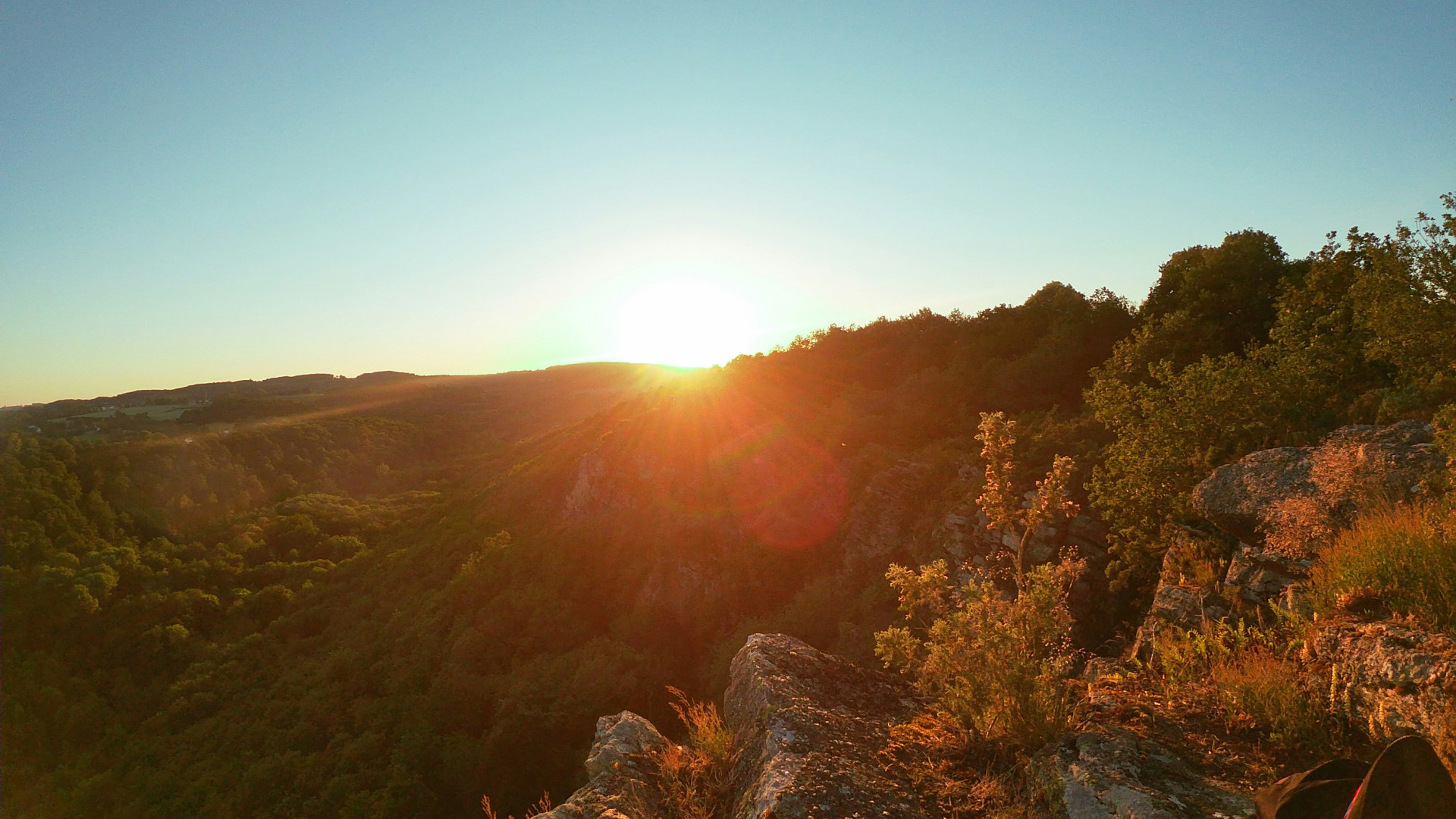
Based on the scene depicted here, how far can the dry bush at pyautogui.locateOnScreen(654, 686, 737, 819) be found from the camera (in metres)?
4.62

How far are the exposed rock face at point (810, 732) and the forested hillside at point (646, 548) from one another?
17.3 feet

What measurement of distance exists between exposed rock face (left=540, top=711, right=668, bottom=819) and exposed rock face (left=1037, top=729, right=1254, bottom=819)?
306cm

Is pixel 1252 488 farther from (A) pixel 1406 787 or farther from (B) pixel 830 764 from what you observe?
(B) pixel 830 764

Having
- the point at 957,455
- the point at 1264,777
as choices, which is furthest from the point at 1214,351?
the point at 1264,777

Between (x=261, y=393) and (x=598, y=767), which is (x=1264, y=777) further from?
(x=261, y=393)

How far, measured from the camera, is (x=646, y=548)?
21.7 meters

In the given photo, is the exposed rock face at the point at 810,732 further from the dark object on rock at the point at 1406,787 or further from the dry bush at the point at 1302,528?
the dry bush at the point at 1302,528

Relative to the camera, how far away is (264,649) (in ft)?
91.4

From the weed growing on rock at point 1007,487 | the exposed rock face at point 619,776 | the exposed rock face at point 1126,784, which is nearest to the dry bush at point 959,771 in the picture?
the exposed rock face at point 1126,784

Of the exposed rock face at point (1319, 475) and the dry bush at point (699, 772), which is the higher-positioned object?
the exposed rock face at point (1319, 475)

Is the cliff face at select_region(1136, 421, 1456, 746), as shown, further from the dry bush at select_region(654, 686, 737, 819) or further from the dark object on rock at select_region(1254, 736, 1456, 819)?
the dry bush at select_region(654, 686, 737, 819)

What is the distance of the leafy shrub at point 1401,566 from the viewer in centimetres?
377

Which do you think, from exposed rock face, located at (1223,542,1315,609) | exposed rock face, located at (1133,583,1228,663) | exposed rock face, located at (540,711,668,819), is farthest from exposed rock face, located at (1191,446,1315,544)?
exposed rock face, located at (540,711,668,819)

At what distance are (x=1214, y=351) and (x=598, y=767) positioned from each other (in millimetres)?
17630
